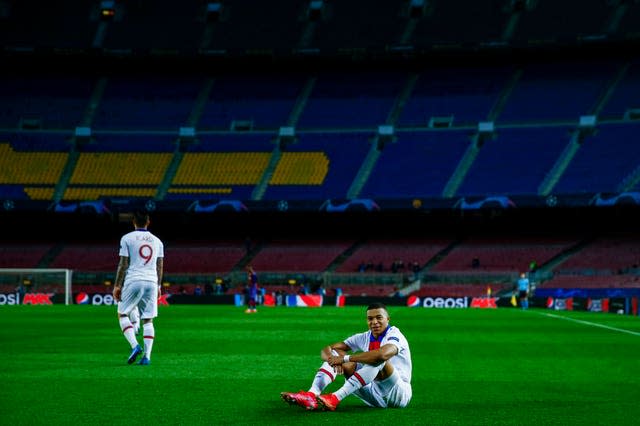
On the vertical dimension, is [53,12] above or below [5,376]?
above

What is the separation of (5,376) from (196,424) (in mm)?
5135

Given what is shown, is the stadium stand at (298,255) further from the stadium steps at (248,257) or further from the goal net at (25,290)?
the goal net at (25,290)

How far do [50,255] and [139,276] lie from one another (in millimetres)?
49074

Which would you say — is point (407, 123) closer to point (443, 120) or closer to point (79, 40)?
point (443, 120)

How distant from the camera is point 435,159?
59469 millimetres

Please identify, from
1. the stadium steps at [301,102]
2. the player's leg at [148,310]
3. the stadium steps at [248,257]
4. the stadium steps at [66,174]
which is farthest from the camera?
the stadium steps at [301,102]

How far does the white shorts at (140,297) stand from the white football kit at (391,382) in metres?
5.45

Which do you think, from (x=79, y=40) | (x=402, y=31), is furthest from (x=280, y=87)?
(x=79, y=40)

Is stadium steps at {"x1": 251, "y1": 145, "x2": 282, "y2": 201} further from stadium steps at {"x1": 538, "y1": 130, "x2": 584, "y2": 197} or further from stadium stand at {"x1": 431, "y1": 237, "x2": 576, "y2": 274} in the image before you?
stadium steps at {"x1": 538, "y1": 130, "x2": 584, "y2": 197}

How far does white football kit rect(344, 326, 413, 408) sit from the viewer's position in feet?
31.8

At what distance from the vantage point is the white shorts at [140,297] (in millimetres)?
14258

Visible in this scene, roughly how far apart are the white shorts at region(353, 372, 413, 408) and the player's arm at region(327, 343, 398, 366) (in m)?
0.39

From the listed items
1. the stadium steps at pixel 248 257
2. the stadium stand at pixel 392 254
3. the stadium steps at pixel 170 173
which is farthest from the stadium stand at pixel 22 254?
the stadium stand at pixel 392 254

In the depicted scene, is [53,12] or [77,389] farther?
[53,12]
